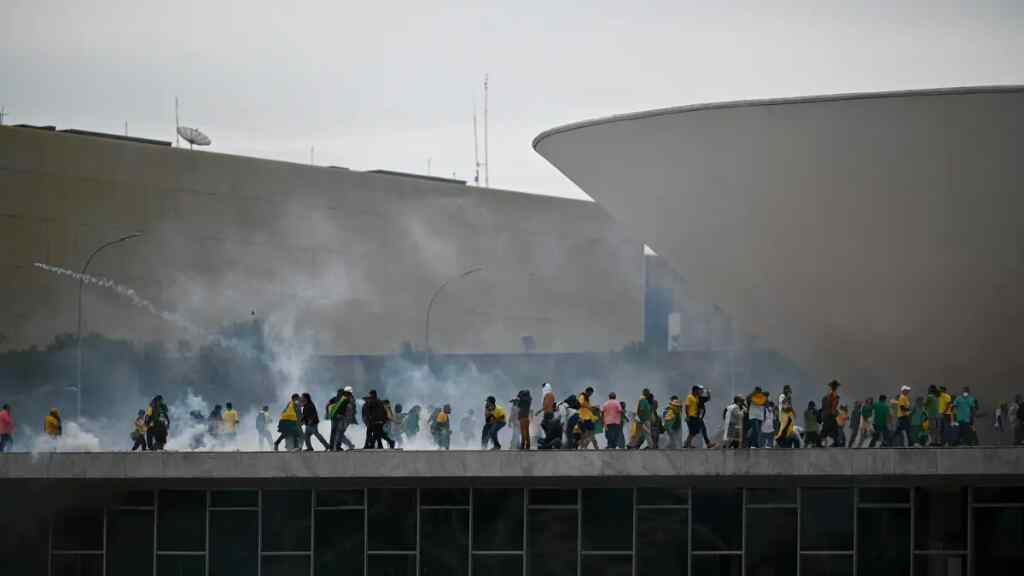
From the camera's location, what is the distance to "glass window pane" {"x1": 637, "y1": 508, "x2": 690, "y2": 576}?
32156 millimetres

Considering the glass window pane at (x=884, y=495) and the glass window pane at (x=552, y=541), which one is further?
the glass window pane at (x=552, y=541)

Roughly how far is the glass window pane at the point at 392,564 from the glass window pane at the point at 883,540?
264 inches

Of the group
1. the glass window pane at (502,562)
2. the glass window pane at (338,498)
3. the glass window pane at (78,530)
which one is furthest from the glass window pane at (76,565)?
the glass window pane at (502,562)

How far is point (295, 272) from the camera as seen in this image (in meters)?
75.3

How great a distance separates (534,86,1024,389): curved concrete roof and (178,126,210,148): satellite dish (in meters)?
36.9

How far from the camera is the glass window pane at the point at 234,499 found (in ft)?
107

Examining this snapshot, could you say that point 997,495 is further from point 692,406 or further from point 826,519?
point 692,406

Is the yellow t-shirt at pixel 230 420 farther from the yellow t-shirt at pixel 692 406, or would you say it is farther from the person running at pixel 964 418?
the person running at pixel 964 418

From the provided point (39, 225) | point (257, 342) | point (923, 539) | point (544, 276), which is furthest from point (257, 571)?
point (544, 276)

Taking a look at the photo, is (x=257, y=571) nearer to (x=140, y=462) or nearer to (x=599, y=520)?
(x=140, y=462)

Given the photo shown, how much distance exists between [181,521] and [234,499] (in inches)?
35.1

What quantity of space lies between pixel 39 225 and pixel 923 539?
41.4 meters

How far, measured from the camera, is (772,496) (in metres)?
32.0

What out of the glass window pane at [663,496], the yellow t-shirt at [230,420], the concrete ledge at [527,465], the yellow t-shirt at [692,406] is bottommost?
the glass window pane at [663,496]
